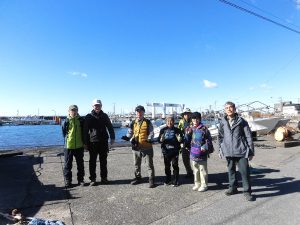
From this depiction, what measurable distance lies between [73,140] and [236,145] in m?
3.67

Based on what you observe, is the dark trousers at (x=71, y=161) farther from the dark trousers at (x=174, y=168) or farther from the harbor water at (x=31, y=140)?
the harbor water at (x=31, y=140)

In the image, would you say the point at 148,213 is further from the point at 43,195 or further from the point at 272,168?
the point at 272,168

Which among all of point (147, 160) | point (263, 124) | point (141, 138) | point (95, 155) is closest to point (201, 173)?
point (147, 160)

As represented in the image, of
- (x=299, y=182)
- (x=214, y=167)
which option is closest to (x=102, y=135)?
(x=214, y=167)

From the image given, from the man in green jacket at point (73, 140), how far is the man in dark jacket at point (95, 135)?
0.17 m

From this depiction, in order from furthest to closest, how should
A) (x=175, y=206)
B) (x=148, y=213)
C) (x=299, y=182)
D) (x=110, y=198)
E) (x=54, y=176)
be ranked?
(x=54, y=176), (x=299, y=182), (x=110, y=198), (x=175, y=206), (x=148, y=213)

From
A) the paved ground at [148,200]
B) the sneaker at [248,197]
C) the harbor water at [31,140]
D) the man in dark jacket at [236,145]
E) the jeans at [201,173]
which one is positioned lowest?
the harbor water at [31,140]

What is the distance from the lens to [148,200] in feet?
19.5

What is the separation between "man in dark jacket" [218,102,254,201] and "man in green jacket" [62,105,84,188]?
3.27 m

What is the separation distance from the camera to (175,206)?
5543 mm

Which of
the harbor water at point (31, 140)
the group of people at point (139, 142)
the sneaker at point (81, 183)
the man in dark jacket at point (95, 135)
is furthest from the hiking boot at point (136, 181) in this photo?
the harbor water at point (31, 140)

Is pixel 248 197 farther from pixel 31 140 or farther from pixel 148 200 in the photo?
pixel 31 140

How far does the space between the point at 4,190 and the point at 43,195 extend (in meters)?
1.05

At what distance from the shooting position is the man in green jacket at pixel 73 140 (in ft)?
23.2
